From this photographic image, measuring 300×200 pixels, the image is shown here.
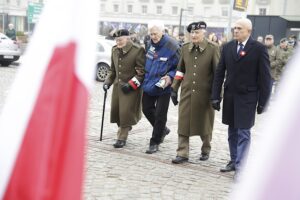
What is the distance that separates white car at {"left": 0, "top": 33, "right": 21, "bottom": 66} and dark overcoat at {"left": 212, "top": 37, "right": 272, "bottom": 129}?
1613cm

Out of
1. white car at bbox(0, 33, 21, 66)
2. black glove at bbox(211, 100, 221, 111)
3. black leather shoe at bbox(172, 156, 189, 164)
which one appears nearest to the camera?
black glove at bbox(211, 100, 221, 111)

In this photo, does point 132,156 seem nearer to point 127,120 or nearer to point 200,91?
point 127,120

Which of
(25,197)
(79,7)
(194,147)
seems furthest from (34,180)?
(194,147)

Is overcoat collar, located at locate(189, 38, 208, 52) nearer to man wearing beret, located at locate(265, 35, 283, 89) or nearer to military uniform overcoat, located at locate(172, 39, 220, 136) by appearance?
military uniform overcoat, located at locate(172, 39, 220, 136)

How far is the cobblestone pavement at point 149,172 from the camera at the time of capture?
505 cm

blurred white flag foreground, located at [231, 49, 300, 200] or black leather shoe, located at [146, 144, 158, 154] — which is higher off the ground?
blurred white flag foreground, located at [231, 49, 300, 200]


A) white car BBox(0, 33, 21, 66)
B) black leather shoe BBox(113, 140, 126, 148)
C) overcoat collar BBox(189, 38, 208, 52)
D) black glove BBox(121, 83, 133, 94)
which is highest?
overcoat collar BBox(189, 38, 208, 52)

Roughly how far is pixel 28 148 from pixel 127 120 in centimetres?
527

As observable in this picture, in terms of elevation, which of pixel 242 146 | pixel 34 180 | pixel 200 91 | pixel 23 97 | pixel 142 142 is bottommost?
pixel 142 142

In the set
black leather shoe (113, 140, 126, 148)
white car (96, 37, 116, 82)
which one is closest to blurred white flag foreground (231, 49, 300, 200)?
black leather shoe (113, 140, 126, 148)

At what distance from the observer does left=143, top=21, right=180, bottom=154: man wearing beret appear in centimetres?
639

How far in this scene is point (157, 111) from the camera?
661 cm

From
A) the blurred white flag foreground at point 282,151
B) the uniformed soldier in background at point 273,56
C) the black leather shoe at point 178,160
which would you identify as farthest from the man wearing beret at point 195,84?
the uniformed soldier in background at point 273,56

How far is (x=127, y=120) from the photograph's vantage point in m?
6.93
